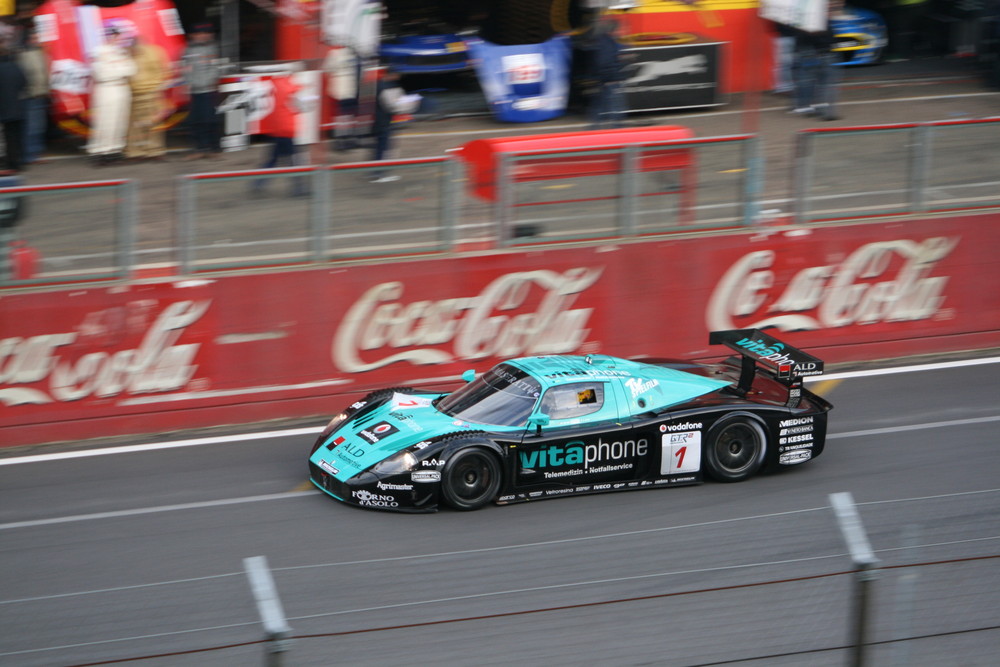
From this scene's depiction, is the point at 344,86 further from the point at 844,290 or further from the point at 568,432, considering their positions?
the point at 568,432

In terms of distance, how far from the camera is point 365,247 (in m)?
11.6

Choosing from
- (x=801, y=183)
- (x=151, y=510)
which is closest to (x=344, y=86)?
(x=801, y=183)

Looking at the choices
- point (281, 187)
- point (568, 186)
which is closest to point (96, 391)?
point (281, 187)

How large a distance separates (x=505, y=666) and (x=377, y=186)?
6.39m

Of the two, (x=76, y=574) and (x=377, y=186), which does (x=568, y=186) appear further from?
(x=76, y=574)

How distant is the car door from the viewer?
9492 millimetres

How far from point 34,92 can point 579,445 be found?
33.4ft

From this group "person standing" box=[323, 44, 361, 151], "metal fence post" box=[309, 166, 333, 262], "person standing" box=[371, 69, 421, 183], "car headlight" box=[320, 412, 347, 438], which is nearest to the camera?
"car headlight" box=[320, 412, 347, 438]

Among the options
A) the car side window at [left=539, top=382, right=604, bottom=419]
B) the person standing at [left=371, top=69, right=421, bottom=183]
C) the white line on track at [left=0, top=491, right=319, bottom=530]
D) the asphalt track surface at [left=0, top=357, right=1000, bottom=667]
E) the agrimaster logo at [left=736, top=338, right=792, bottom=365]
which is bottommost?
the white line on track at [left=0, top=491, right=319, bottom=530]

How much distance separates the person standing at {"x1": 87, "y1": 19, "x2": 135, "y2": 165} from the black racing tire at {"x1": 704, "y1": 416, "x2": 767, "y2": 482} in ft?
33.2

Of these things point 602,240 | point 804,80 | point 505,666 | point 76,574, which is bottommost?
point 76,574

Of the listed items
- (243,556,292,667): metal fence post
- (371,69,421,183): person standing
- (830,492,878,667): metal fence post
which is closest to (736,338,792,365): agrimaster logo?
(830,492,878,667): metal fence post

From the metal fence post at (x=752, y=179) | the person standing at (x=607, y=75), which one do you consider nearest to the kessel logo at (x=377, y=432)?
the metal fence post at (x=752, y=179)

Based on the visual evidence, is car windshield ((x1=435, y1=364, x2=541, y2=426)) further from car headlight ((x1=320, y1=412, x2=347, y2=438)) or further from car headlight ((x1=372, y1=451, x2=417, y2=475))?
car headlight ((x1=320, y1=412, x2=347, y2=438))
